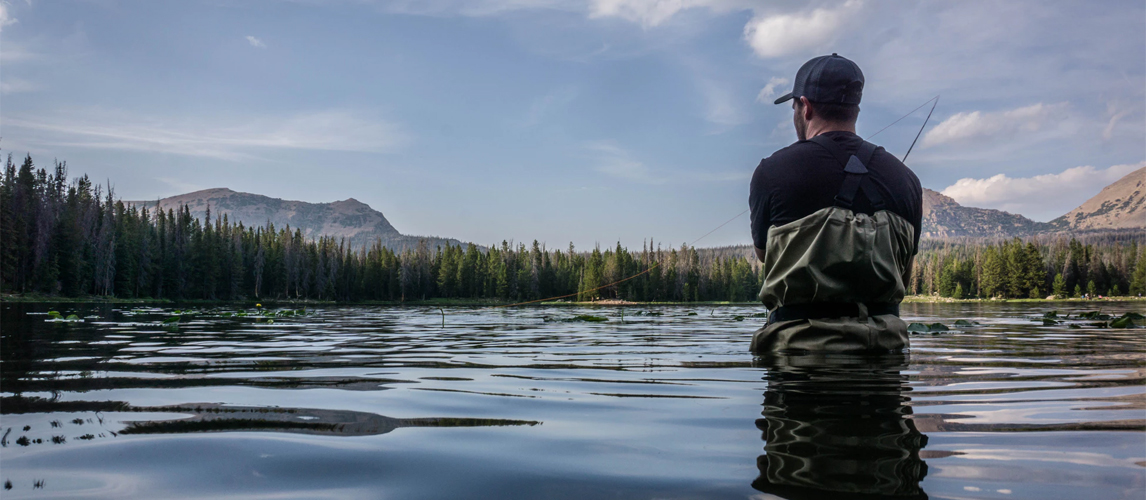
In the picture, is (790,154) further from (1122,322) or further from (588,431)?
(1122,322)

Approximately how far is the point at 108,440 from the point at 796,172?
4.19m

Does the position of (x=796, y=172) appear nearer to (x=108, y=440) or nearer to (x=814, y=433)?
(x=814, y=433)

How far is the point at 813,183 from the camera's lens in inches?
174

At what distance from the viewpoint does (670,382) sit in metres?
4.55

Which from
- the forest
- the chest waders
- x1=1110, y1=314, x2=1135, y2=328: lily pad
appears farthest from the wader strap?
the forest

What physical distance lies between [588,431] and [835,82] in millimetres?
3433

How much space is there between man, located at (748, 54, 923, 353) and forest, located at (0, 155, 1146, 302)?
3266 inches

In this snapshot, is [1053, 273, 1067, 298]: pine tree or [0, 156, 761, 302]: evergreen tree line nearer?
[0, 156, 761, 302]: evergreen tree line

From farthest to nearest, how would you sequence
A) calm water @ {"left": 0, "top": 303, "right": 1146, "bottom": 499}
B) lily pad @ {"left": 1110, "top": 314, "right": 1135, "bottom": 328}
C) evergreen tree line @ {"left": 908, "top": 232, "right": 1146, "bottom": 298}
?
evergreen tree line @ {"left": 908, "top": 232, "right": 1146, "bottom": 298} → lily pad @ {"left": 1110, "top": 314, "right": 1135, "bottom": 328} → calm water @ {"left": 0, "top": 303, "right": 1146, "bottom": 499}

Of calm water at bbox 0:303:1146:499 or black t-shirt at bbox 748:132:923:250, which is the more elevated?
black t-shirt at bbox 748:132:923:250

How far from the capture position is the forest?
76.4m

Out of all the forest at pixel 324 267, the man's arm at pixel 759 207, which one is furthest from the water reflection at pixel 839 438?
the forest at pixel 324 267

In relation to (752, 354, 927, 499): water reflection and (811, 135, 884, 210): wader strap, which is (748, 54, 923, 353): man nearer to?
(811, 135, 884, 210): wader strap

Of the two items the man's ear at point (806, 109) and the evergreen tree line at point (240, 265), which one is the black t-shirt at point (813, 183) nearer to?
the man's ear at point (806, 109)
